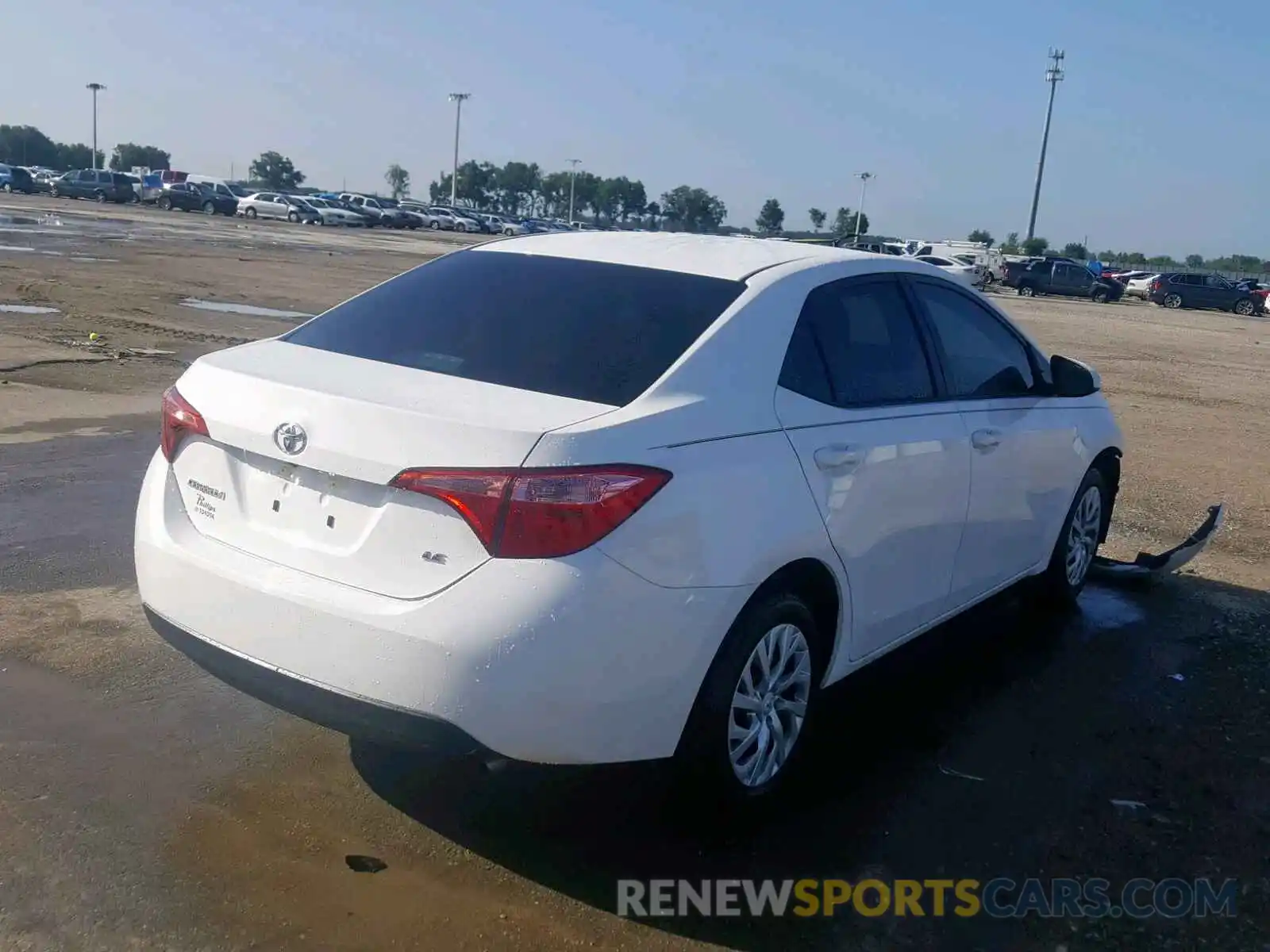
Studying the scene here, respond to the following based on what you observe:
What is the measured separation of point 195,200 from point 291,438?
6824cm

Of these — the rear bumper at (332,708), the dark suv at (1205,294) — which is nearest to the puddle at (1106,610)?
the rear bumper at (332,708)

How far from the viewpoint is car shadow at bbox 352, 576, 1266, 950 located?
3.42 meters

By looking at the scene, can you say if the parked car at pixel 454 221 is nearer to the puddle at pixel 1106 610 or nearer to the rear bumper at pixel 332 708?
the puddle at pixel 1106 610

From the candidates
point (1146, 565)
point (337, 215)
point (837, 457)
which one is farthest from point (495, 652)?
point (337, 215)

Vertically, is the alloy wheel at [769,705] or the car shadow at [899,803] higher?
the alloy wheel at [769,705]

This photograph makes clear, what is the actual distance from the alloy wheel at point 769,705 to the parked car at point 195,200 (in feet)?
223

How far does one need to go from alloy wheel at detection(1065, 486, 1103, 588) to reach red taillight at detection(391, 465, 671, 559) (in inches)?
143

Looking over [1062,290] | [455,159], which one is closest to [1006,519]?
[1062,290]

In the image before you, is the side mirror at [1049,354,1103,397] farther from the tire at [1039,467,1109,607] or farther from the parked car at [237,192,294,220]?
the parked car at [237,192,294,220]

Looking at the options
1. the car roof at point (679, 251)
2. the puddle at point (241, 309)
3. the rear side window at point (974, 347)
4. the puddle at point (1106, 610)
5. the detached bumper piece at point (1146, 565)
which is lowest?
the puddle at point (1106, 610)

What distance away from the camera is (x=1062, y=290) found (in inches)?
1992

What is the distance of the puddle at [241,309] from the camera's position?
17062 mm

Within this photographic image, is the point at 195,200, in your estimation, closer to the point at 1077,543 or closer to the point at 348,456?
the point at 1077,543

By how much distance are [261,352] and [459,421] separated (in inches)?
39.2
